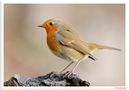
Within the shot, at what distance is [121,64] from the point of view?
1533 mm

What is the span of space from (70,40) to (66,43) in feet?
0.06

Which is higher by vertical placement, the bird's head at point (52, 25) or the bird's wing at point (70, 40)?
the bird's head at point (52, 25)

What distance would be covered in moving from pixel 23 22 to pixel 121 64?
42 centimetres

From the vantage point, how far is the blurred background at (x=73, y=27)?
1541mm

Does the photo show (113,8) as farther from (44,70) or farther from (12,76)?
(12,76)

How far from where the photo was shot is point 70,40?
153 centimetres

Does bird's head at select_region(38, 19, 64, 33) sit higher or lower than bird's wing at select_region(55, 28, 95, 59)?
higher

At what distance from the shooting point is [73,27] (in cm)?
154

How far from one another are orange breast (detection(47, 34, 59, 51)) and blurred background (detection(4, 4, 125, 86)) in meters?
0.02

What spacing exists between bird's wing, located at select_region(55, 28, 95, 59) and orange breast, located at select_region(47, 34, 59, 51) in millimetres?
16

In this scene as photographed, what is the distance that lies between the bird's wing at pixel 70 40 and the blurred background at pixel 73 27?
0.11ft

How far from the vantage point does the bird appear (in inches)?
59.9

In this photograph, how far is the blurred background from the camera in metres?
1.54

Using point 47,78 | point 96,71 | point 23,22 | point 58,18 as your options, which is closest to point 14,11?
point 23,22
